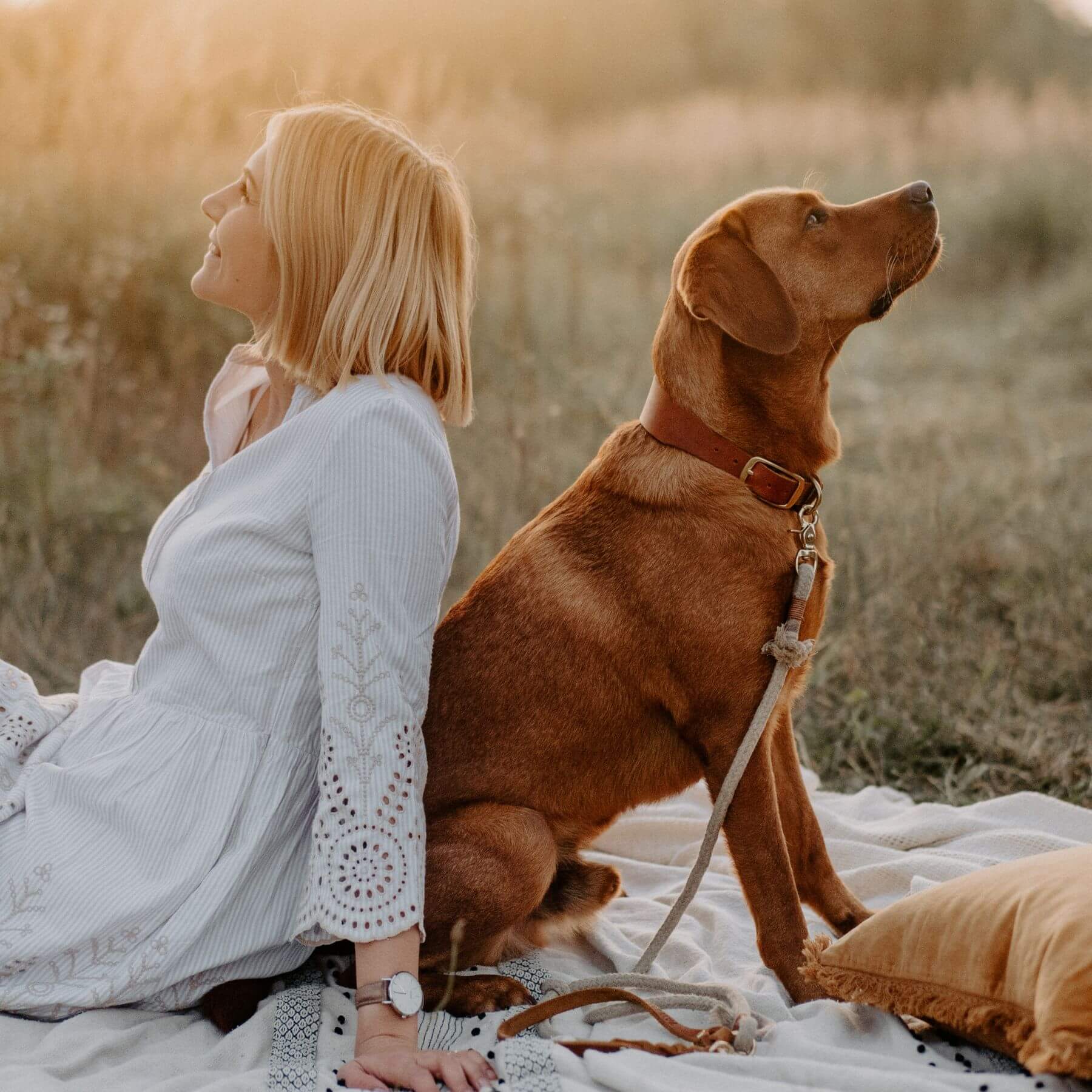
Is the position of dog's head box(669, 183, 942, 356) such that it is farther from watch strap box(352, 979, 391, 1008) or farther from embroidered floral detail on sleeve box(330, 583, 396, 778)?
watch strap box(352, 979, 391, 1008)

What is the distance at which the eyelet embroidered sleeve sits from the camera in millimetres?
1903

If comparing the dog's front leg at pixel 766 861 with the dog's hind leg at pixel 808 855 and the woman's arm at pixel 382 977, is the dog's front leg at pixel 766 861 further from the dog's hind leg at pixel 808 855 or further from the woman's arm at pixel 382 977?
the woman's arm at pixel 382 977

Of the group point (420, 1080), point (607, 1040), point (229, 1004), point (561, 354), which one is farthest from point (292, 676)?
point (561, 354)

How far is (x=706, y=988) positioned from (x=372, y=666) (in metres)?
0.88

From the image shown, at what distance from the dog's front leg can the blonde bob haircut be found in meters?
0.93

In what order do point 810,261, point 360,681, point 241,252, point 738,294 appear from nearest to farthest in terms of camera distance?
1. point 360,681
2. point 241,252
3. point 738,294
4. point 810,261

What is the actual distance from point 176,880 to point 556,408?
3.30 metres

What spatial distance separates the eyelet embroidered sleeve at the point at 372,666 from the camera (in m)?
1.90

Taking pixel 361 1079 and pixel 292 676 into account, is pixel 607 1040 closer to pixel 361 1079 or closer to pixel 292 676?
pixel 361 1079

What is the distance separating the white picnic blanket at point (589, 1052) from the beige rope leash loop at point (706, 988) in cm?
3

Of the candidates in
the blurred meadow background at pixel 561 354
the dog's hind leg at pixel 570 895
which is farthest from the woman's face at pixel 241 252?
the dog's hind leg at pixel 570 895

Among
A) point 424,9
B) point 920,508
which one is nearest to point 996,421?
point 920,508

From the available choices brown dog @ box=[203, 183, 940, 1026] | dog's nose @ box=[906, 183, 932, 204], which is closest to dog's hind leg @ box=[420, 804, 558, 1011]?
brown dog @ box=[203, 183, 940, 1026]

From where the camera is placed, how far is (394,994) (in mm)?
1860
